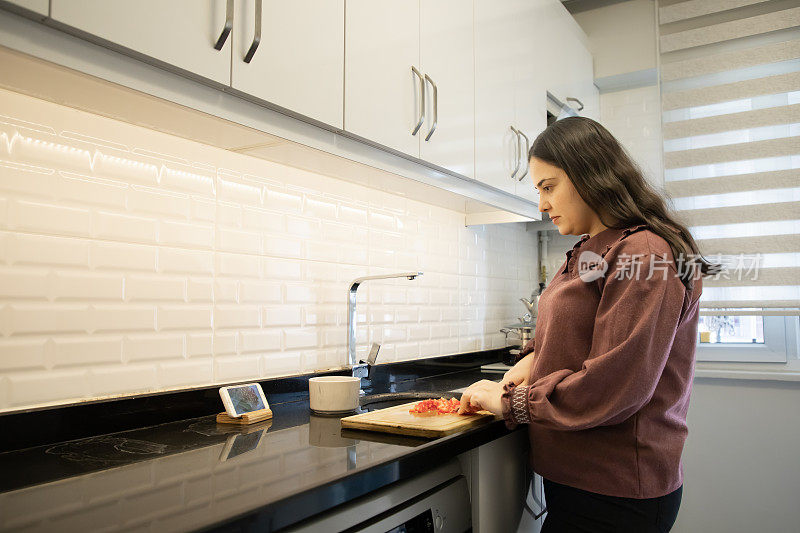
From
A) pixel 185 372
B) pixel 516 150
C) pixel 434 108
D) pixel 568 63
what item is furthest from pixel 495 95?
pixel 185 372

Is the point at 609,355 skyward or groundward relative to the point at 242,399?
skyward

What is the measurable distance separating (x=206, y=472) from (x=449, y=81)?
1.42 metres

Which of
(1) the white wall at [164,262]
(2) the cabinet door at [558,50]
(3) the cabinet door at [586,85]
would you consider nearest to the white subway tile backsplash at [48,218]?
(1) the white wall at [164,262]

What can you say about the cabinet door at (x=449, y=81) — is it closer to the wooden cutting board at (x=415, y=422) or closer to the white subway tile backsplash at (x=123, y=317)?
the wooden cutting board at (x=415, y=422)

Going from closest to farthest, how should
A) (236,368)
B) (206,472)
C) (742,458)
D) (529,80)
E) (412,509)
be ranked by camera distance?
(206,472) → (412,509) → (236,368) → (529,80) → (742,458)

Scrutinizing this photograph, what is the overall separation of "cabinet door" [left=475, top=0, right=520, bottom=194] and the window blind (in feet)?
3.64

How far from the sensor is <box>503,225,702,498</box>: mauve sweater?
3.98 ft

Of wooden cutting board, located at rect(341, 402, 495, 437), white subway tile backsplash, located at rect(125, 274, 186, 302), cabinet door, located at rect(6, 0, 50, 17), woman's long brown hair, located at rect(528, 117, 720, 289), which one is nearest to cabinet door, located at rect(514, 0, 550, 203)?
woman's long brown hair, located at rect(528, 117, 720, 289)

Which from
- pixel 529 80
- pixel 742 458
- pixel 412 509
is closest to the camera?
pixel 412 509

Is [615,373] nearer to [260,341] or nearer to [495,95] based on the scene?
[260,341]

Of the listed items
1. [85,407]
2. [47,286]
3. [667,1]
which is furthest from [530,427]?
[667,1]

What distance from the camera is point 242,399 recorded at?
148cm

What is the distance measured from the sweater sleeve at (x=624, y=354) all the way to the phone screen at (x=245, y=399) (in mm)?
718

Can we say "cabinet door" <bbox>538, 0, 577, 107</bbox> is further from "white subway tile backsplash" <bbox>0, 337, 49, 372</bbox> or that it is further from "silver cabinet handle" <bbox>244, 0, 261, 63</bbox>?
"white subway tile backsplash" <bbox>0, 337, 49, 372</bbox>
